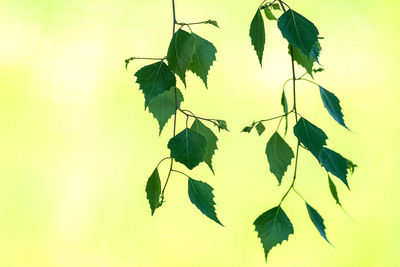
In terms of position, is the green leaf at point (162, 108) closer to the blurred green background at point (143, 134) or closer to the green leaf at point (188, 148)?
the green leaf at point (188, 148)

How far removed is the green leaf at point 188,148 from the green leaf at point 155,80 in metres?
0.02

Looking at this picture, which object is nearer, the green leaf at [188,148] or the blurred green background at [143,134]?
the green leaf at [188,148]

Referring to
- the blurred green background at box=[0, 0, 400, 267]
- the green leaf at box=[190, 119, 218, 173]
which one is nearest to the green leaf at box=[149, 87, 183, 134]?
the green leaf at box=[190, 119, 218, 173]

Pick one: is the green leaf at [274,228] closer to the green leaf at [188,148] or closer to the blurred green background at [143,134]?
the green leaf at [188,148]

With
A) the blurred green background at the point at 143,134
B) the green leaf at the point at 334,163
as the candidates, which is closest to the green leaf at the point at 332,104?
the green leaf at the point at 334,163

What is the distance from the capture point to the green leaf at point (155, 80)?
0.70 feet

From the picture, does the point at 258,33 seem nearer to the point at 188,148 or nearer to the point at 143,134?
the point at 188,148

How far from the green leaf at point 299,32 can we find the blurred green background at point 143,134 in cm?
89

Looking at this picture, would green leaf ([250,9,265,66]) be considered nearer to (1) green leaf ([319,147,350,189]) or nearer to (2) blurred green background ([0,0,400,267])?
(1) green leaf ([319,147,350,189])

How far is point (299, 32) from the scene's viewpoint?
0.65 feet

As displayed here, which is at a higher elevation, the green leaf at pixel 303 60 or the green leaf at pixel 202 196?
the green leaf at pixel 303 60

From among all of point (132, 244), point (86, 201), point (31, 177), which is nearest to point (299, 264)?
point (132, 244)

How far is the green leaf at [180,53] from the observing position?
0.21m

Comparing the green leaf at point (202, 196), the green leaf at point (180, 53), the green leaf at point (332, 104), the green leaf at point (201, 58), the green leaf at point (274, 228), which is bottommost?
the green leaf at point (274, 228)
